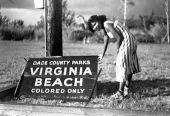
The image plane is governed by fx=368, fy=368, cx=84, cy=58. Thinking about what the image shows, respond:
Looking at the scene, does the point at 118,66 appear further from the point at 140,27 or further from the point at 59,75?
the point at 140,27

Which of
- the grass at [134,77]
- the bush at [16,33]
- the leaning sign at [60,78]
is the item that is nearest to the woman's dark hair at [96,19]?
the leaning sign at [60,78]

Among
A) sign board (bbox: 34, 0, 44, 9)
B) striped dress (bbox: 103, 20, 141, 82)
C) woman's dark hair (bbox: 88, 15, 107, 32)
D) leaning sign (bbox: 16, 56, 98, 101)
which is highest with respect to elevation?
sign board (bbox: 34, 0, 44, 9)

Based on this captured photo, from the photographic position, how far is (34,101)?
6473mm

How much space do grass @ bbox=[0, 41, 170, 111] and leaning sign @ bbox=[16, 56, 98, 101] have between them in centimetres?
17

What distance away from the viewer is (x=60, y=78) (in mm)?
6555

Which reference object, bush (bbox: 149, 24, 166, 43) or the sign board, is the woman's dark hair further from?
bush (bbox: 149, 24, 166, 43)

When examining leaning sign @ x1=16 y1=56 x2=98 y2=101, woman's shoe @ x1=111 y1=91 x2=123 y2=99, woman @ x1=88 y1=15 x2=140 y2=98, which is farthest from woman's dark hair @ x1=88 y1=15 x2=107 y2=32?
woman's shoe @ x1=111 y1=91 x2=123 y2=99

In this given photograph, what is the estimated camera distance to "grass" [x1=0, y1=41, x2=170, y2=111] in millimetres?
6215

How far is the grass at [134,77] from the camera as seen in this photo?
6215 mm

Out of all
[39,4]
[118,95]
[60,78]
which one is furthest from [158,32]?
[60,78]

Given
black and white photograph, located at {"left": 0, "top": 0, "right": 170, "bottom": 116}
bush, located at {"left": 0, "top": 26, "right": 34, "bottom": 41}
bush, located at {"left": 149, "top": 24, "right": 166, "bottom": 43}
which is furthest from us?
bush, located at {"left": 149, "top": 24, "right": 166, "bottom": 43}

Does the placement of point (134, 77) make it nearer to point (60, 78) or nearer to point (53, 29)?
point (53, 29)

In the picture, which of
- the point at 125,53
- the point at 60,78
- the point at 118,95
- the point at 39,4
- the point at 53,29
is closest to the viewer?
the point at 125,53

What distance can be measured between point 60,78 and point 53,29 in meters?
1.38
